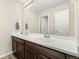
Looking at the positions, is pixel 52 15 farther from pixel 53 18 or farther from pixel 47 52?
pixel 47 52

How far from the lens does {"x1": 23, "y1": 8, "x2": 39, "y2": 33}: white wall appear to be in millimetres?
2828

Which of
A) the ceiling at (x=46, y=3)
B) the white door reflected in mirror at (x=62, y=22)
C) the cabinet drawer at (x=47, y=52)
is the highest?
the ceiling at (x=46, y=3)

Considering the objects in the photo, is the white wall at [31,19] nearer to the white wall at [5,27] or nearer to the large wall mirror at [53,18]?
the large wall mirror at [53,18]

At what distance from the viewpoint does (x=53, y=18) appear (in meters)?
2.16

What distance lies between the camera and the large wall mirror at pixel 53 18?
179cm

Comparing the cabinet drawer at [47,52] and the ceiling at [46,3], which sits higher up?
the ceiling at [46,3]

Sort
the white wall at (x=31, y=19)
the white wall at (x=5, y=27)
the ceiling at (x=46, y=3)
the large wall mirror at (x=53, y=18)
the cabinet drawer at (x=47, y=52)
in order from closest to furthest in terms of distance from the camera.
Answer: the cabinet drawer at (x=47, y=52) < the large wall mirror at (x=53, y=18) < the ceiling at (x=46, y=3) < the white wall at (x=31, y=19) < the white wall at (x=5, y=27)

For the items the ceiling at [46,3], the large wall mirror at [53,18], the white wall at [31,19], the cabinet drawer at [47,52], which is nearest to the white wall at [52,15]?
the large wall mirror at [53,18]

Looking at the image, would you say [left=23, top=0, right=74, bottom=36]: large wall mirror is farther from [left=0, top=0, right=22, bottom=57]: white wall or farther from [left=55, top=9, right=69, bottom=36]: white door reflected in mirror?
[left=0, top=0, right=22, bottom=57]: white wall

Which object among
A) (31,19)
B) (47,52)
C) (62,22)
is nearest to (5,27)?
(31,19)

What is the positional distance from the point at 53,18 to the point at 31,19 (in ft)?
3.81

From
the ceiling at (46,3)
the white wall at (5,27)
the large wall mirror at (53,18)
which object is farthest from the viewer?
the white wall at (5,27)

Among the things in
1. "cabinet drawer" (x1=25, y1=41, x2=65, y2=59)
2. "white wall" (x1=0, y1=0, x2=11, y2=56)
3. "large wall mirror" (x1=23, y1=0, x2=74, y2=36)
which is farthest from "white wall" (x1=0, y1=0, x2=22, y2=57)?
"cabinet drawer" (x1=25, y1=41, x2=65, y2=59)

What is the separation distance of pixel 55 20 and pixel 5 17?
2.05m
